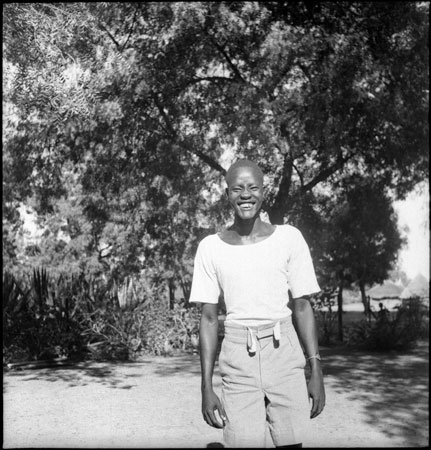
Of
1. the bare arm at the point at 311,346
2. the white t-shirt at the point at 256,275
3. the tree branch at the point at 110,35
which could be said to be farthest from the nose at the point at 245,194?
the tree branch at the point at 110,35

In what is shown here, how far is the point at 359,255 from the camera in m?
20.2

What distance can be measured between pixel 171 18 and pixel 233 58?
157 centimetres

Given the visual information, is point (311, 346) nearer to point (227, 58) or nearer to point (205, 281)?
point (205, 281)

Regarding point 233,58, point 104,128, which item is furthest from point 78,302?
point 233,58

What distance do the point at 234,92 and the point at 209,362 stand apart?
23.5 ft

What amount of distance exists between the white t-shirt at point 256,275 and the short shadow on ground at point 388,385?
10.7ft

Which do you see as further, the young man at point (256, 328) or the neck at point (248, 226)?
the neck at point (248, 226)

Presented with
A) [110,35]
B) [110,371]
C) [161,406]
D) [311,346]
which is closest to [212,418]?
[311,346]

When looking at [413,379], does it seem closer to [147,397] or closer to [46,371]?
[147,397]

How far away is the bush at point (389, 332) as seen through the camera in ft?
41.8

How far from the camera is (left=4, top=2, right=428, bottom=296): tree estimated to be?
8562mm

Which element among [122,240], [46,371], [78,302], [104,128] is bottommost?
[46,371]

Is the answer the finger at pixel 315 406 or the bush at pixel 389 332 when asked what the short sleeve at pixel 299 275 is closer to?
the finger at pixel 315 406

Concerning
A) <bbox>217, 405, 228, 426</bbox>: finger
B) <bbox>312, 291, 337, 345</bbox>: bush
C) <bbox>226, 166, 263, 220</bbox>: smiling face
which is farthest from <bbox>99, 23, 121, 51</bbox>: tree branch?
<bbox>312, 291, 337, 345</bbox>: bush
